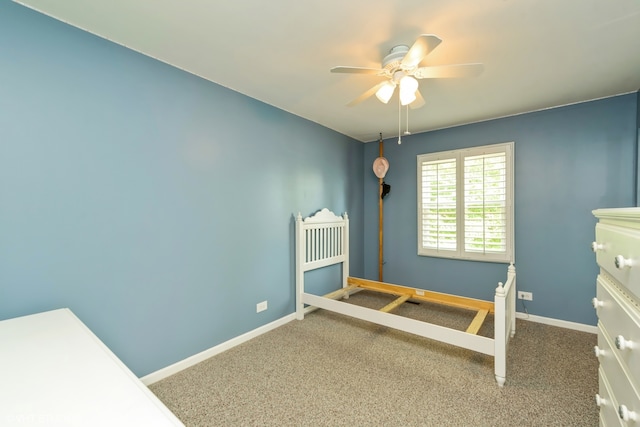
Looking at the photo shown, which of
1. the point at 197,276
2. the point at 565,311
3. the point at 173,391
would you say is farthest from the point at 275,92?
the point at 565,311

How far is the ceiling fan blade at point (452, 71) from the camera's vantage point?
5.60 ft

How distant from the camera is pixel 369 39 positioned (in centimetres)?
186

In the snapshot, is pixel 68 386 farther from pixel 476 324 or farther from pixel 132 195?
pixel 476 324

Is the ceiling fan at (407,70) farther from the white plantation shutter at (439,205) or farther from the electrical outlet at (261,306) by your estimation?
the electrical outlet at (261,306)

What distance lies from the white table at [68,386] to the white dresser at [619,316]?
131 cm

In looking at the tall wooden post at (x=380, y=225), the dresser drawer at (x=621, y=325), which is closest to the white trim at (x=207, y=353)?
the tall wooden post at (x=380, y=225)

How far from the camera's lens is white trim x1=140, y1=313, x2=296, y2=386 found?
209 centimetres

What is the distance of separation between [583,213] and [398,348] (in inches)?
96.4

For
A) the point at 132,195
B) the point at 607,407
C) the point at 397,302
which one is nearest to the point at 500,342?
the point at 607,407

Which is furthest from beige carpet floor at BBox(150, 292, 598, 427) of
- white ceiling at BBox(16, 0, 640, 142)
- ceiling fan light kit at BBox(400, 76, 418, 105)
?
white ceiling at BBox(16, 0, 640, 142)

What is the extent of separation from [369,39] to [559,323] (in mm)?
3531

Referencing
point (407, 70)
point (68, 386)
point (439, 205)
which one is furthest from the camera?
point (439, 205)

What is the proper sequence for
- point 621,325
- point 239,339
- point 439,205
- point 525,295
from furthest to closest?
point 439,205
point 525,295
point 239,339
point 621,325

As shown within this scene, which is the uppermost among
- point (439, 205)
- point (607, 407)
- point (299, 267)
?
point (439, 205)
